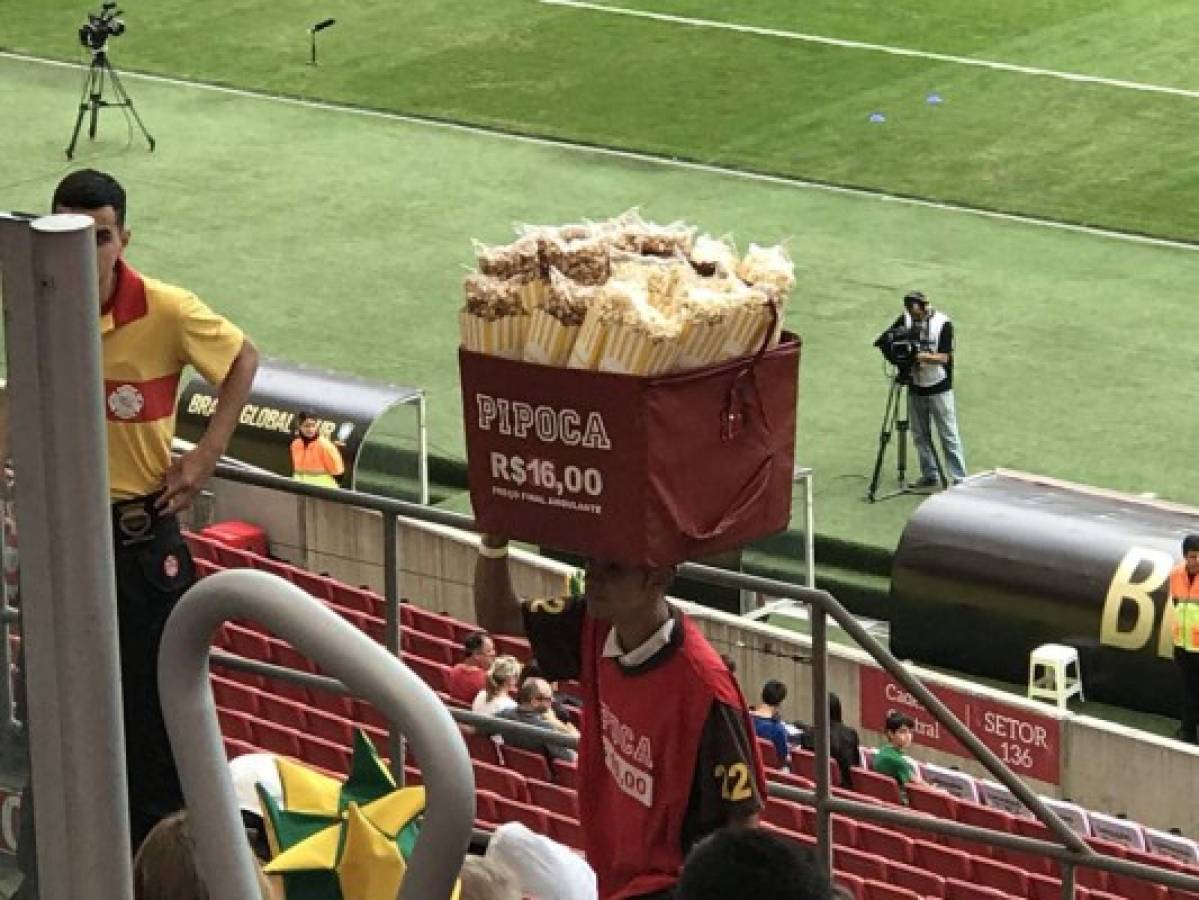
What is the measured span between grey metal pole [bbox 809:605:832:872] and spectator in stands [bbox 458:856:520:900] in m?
2.14

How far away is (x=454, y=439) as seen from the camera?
18.0m

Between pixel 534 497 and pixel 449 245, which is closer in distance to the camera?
pixel 534 497

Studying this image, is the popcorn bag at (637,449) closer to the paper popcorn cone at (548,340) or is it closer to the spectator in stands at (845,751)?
the paper popcorn cone at (548,340)

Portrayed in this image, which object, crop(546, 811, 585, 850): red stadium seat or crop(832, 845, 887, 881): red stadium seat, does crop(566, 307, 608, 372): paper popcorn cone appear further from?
crop(832, 845, 887, 881): red stadium seat

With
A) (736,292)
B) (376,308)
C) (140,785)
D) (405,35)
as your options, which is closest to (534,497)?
(736,292)

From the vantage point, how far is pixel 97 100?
24.7 meters

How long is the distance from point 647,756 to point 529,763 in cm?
617

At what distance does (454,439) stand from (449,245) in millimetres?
4420

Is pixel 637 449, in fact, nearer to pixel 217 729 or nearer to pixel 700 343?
pixel 700 343

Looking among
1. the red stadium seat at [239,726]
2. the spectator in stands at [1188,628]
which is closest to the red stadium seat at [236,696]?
the red stadium seat at [239,726]

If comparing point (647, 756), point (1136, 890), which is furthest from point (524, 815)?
point (647, 756)

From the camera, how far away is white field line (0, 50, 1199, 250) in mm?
21833

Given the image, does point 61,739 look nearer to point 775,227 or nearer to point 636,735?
point 636,735

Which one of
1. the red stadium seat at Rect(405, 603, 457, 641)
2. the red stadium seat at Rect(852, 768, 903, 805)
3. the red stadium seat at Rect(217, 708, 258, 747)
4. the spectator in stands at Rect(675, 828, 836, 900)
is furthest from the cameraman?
the spectator in stands at Rect(675, 828, 836, 900)
